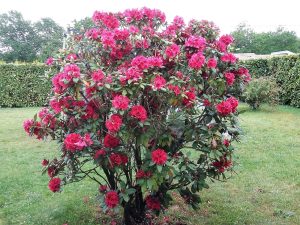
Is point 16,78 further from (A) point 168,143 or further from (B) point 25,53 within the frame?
(B) point 25,53

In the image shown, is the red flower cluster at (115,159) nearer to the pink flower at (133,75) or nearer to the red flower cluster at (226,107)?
the pink flower at (133,75)

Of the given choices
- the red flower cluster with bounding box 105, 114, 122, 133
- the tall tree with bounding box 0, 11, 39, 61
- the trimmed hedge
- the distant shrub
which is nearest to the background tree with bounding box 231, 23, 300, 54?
the tall tree with bounding box 0, 11, 39, 61

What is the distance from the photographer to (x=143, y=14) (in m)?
3.33

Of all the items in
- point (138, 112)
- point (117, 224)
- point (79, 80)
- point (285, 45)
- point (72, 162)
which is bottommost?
point (117, 224)

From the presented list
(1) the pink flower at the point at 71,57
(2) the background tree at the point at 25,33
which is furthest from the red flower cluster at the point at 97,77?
(2) the background tree at the point at 25,33

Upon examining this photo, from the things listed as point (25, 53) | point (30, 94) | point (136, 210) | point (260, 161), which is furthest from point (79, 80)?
point (25, 53)

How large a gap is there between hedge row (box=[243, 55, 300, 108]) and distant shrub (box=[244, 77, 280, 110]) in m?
0.70

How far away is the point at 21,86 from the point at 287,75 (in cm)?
1019

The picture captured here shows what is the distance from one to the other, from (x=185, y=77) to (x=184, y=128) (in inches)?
17.2

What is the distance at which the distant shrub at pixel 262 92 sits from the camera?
11.3 meters

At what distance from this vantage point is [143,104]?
116 inches

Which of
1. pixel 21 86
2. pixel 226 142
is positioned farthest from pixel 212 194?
pixel 21 86

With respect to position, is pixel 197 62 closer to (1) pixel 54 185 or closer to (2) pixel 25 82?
(1) pixel 54 185

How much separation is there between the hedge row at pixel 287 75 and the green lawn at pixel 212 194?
5472 mm
